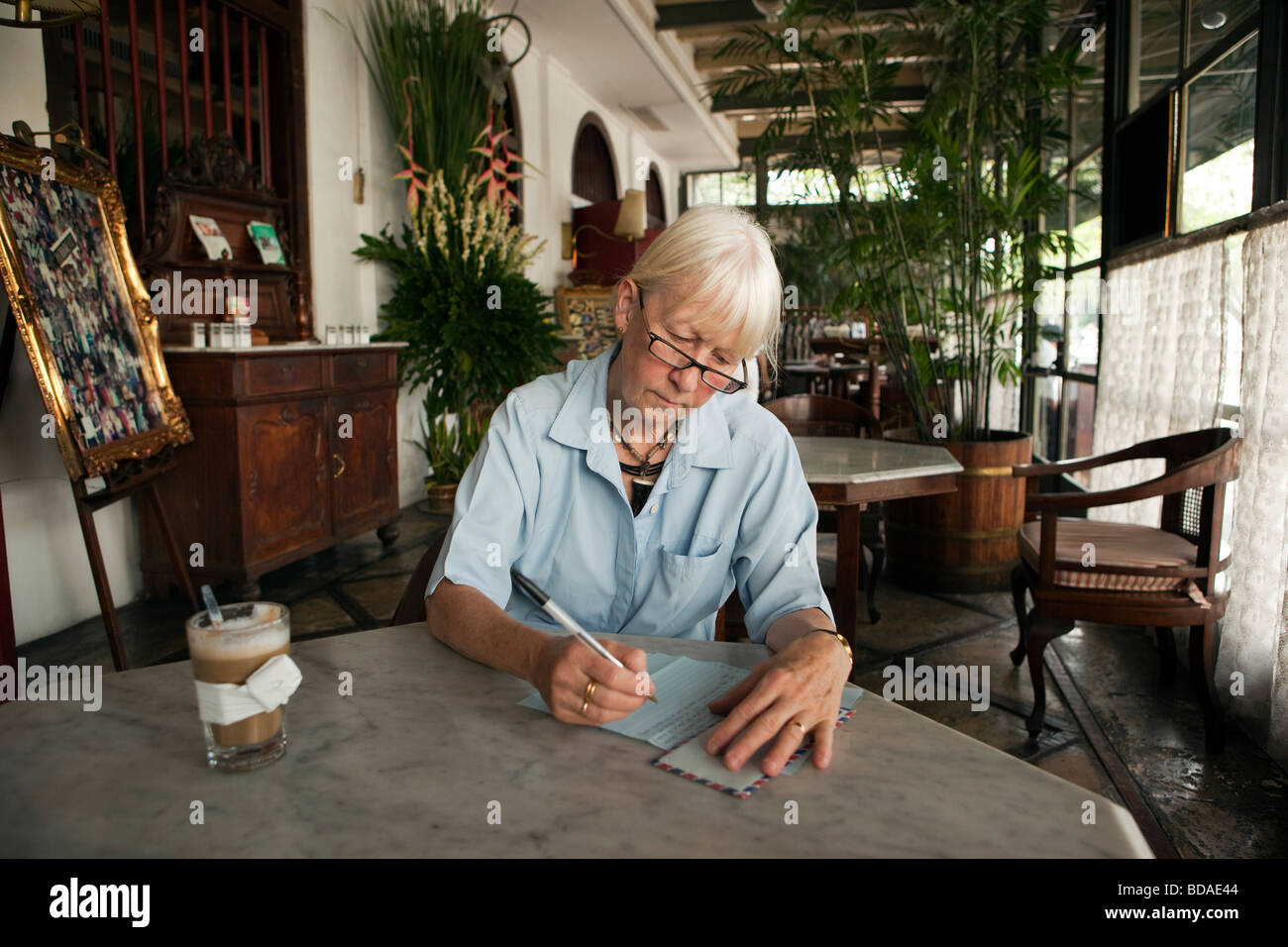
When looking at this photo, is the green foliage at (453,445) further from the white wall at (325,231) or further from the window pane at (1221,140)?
the window pane at (1221,140)

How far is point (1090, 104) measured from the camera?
5047 millimetres

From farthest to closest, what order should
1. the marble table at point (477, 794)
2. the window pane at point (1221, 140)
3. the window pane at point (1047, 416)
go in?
the window pane at point (1047, 416), the window pane at point (1221, 140), the marble table at point (477, 794)

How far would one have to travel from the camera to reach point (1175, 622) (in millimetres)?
2598

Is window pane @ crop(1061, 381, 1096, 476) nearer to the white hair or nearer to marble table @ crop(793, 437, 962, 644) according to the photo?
marble table @ crop(793, 437, 962, 644)

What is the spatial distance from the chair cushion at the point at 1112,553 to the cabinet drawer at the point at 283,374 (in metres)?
3.00

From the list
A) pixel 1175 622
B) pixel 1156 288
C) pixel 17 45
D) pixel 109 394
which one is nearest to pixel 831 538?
pixel 1156 288

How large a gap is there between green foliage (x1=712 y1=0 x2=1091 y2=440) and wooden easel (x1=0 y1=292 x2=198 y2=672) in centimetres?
316

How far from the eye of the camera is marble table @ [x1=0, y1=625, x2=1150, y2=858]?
0.74 meters

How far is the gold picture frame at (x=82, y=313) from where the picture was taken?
2613 millimetres

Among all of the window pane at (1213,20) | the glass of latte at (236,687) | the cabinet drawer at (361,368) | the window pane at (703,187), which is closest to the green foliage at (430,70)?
the cabinet drawer at (361,368)

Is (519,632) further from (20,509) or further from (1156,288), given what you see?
(1156,288)

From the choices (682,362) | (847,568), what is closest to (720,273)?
(682,362)

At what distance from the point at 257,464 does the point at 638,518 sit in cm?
271
